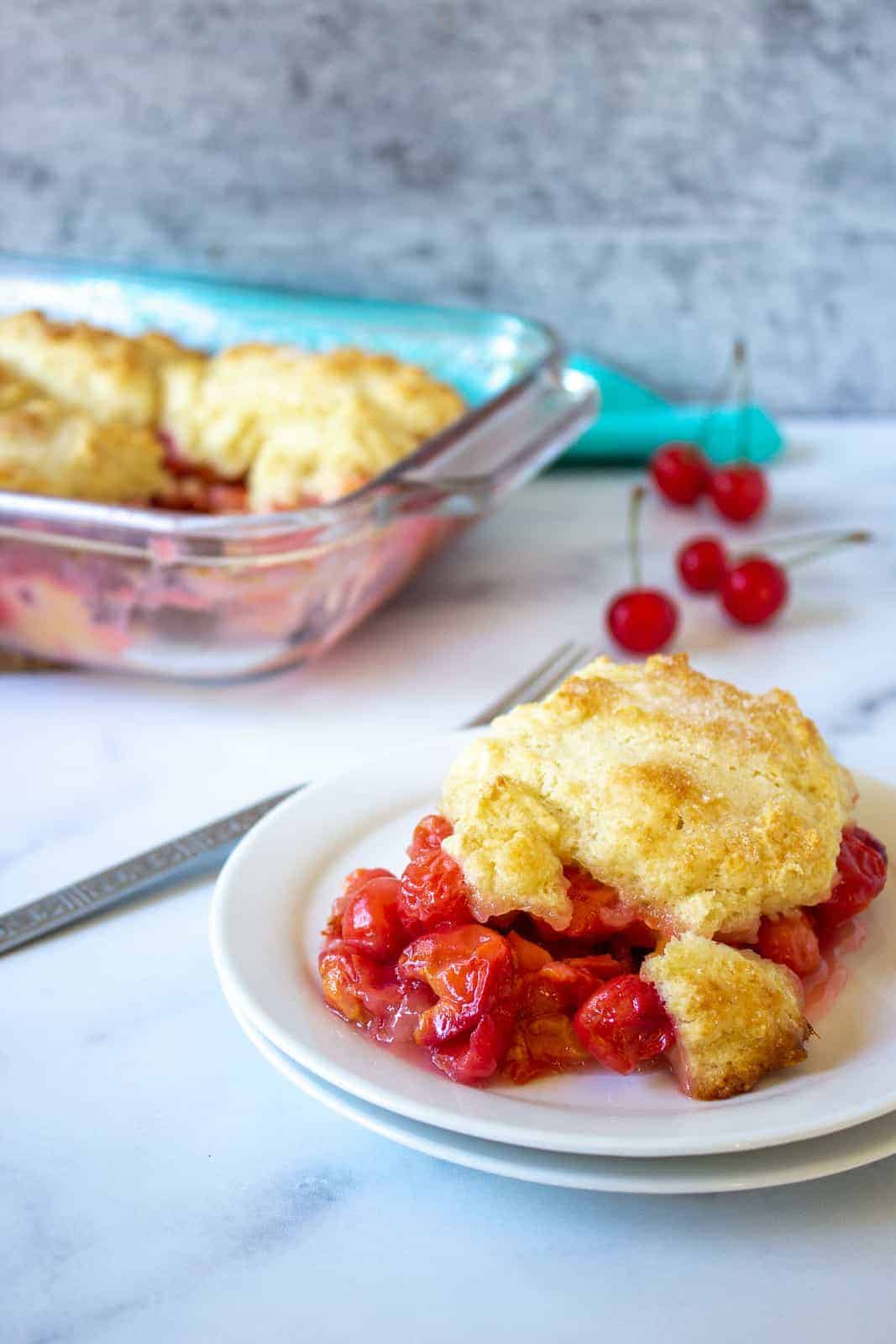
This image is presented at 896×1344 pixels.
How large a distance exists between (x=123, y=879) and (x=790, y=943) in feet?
1.94

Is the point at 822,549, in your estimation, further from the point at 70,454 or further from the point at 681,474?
the point at 70,454

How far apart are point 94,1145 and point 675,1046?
411 mm

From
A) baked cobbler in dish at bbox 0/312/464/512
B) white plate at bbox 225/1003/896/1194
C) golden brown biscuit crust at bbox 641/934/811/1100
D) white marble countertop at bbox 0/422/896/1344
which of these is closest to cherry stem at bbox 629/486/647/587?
baked cobbler in dish at bbox 0/312/464/512

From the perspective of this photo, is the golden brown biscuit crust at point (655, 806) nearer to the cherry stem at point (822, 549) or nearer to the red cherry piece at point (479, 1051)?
the red cherry piece at point (479, 1051)

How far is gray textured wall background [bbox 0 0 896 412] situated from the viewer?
7.72 feet

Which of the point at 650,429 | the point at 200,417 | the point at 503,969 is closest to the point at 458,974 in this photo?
the point at 503,969

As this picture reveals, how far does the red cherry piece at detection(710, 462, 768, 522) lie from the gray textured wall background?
0.47 m

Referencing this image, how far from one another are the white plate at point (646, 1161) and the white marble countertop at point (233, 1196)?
0.14 ft

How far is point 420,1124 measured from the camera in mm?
966

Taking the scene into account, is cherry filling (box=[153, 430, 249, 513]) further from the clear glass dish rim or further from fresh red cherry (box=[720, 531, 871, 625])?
fresh red cherry (box=[720, 531, 871, 625])

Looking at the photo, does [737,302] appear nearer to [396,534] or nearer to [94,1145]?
[396,534]

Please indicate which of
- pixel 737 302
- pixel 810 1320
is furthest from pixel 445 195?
pixel 810 1320

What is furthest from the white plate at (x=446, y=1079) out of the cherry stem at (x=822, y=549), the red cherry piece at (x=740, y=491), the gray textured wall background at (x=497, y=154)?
the gray textured wall background at (x=497, y=154)

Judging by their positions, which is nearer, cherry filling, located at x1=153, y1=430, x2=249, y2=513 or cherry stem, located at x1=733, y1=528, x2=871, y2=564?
cherry filling, located at x1=153, y1=430, x2=249, y2=513
